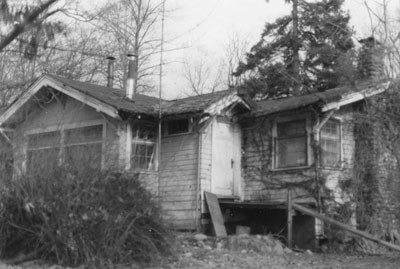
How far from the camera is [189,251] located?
1197 cm

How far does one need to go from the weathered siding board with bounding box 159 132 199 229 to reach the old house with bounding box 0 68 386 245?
28mm

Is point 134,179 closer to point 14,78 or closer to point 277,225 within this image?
point 277,225

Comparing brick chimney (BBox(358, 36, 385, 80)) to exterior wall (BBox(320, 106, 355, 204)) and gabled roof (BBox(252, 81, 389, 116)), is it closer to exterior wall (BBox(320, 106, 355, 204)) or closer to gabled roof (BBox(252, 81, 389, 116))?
gabled roof (BBox(252, 81, 389, 116))

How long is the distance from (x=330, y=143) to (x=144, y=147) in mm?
5368

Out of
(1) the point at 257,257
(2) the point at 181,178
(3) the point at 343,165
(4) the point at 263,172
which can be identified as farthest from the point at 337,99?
(1) the point at 257,257

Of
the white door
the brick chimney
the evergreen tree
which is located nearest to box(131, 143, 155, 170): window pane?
the white door

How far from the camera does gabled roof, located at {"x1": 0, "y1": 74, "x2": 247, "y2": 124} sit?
15484 mm

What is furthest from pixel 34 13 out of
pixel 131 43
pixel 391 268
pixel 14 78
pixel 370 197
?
pixel 131 43

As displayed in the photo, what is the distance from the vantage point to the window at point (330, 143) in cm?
1578

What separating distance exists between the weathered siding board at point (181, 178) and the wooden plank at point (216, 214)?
0.44 m

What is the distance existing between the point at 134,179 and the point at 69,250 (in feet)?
5.86

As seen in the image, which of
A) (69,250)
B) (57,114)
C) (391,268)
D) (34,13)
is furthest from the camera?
(57,114)

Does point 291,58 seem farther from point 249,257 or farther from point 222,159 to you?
point 249,257

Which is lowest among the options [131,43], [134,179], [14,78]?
[134,179]
